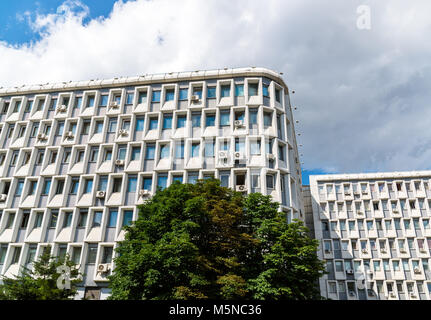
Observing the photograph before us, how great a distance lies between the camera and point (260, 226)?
1509cm

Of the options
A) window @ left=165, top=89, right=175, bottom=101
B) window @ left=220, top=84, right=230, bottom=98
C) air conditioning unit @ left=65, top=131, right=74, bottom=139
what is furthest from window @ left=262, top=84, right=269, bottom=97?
air conditioning unit @ left=65, top=131, right=74, bottom=139

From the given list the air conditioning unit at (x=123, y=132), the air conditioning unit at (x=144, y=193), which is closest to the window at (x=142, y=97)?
the air conditioning unit at (x=123, y=132)

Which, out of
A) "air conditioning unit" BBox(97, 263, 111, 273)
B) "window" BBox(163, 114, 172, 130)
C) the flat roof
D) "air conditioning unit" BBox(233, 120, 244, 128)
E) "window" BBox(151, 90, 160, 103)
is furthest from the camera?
"window" BBox(151, 90, 160, 103)

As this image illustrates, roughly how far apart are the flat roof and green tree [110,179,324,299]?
12.3m

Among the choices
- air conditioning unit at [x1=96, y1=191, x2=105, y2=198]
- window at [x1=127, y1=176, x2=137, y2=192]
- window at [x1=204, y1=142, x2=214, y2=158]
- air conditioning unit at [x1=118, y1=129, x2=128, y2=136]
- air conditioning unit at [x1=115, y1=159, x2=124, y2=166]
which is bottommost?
air conditioning unit at [x1=96, y1=191, x2=105, y2=198]

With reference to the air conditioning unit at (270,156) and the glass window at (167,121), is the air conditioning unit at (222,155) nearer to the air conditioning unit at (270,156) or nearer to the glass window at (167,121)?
the air conditioning unit at (270,156)

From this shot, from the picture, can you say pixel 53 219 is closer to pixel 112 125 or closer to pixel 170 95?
pixel 112 125

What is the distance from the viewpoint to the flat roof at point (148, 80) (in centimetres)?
2495

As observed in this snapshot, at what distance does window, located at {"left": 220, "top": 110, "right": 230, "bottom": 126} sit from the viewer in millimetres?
23831

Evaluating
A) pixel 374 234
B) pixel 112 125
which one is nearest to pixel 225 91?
pixel 112 125

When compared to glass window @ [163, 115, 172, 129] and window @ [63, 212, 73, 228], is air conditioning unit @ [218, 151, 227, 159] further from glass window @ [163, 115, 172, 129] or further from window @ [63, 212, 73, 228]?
window @ [63, 212, 73, 228]

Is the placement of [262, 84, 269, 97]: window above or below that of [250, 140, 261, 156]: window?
above

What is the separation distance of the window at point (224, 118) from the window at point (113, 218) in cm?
1042
